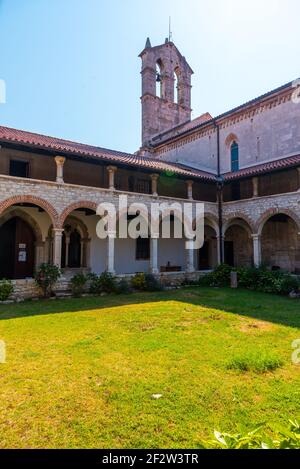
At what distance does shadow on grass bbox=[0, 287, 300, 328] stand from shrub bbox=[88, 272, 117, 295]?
0.77m

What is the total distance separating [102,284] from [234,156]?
13341 millimetres

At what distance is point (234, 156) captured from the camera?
803 inches

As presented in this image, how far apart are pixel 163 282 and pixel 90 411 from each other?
11.7 metres

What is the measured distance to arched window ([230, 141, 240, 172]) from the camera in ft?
66.0

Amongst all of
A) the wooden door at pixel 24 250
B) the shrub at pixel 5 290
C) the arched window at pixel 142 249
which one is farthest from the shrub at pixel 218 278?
the shrub at pixel 5 290

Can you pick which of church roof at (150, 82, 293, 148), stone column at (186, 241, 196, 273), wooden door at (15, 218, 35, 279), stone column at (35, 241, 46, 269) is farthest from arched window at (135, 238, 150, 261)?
church roof at (150, 82, 293, 148)

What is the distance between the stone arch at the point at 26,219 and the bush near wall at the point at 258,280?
8559mm

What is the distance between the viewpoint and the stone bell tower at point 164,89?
2600cm

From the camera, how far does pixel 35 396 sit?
3.84 meters

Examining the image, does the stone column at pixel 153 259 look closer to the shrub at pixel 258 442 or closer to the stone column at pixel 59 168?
the stone column at pixel 59 168

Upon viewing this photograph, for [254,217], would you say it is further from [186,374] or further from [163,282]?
[186,374]

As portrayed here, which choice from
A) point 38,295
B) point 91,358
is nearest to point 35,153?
point 38,295

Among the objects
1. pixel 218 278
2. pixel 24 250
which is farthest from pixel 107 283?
pixel 218 278

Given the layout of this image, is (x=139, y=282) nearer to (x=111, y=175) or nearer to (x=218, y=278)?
(x=218, y=278)
